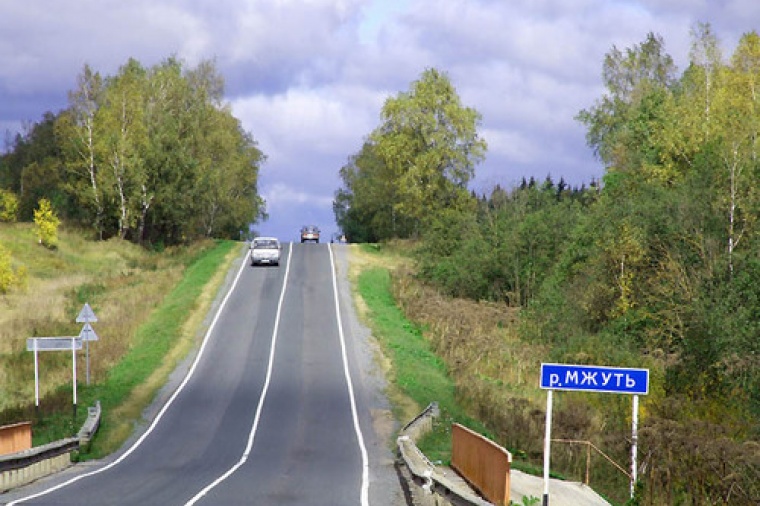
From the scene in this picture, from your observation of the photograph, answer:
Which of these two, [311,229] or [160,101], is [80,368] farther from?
[311,229]

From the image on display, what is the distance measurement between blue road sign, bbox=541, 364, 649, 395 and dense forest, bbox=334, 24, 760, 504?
12.7 ft

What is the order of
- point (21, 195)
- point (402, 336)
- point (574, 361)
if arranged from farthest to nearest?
point (21, 195), point (402, 336), point (574, 361)

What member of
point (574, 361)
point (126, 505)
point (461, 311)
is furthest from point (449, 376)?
point (126, 505)

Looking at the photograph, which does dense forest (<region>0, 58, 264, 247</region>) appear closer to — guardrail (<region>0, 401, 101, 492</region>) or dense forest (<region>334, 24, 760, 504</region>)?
dense forest (<region>334, 24, 760, 504</region>)

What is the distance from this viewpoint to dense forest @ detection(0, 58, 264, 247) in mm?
74438

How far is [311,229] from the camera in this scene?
94500 mm

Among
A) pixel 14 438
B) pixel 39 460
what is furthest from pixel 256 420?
pixel 14 438

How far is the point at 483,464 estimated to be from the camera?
1972 cm

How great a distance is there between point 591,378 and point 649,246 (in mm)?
29104

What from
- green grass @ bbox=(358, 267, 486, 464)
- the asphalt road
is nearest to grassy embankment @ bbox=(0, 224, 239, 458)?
the asphalt road

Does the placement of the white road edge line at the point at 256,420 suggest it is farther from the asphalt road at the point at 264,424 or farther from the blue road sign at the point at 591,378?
the blue road sign at the point at 591,378

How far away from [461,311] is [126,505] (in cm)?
3672

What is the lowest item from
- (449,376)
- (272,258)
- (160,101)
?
(449,376)

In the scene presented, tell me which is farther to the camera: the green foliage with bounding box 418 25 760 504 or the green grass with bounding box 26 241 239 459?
the green grass with bounding box 26 241 239 459
